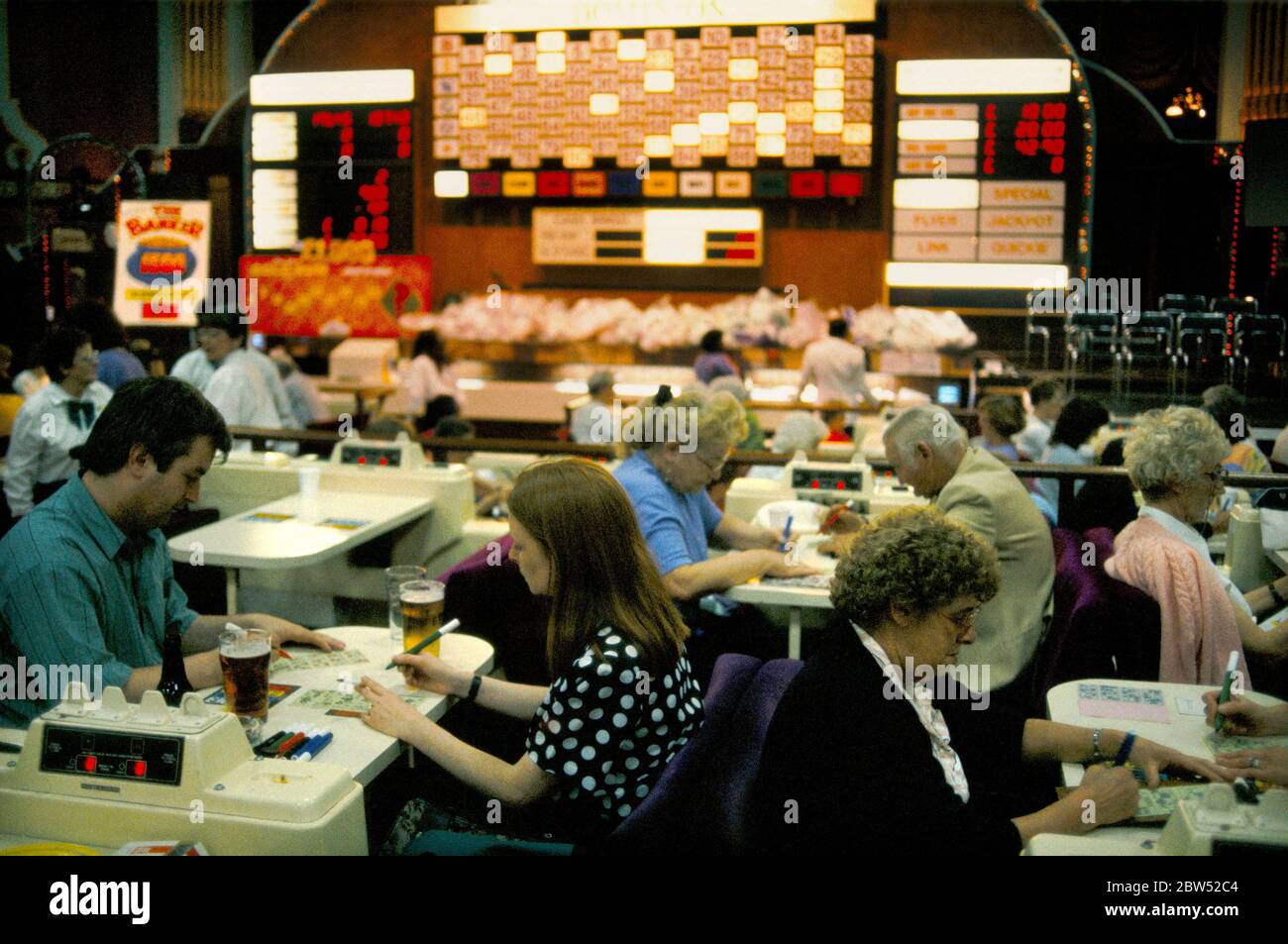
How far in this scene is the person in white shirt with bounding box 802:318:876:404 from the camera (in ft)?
28.1

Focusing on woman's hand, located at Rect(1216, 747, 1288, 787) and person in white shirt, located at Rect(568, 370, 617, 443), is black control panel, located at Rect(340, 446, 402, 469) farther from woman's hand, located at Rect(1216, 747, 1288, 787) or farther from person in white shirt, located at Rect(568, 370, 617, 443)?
woman's hand, located at Rect(1216, 747, 1288, 787)

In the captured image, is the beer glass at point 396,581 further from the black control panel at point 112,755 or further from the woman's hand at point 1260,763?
the woman's hand at point 1260,763

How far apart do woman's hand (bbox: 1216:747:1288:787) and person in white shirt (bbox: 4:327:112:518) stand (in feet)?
16.2

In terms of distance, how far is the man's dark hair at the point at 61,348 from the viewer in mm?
5434

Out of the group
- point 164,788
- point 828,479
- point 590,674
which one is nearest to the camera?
Answer: point 164,788

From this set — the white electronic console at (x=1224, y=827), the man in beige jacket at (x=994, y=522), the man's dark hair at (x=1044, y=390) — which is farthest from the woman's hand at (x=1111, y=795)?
the man's dark hair at (x=1044, y=390)

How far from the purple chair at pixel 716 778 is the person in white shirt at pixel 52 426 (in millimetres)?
4120

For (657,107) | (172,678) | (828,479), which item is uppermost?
(657,107)

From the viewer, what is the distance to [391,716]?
231cm

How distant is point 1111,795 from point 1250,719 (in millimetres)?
496

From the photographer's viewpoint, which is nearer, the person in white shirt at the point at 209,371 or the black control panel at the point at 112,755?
the black control panel at the point at 112,755

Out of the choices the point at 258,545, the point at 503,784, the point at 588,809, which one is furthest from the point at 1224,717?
the point at 258,545

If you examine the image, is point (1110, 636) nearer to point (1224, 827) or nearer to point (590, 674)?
point (1224, 827)

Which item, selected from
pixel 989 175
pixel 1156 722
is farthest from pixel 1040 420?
pixel 1156 722
